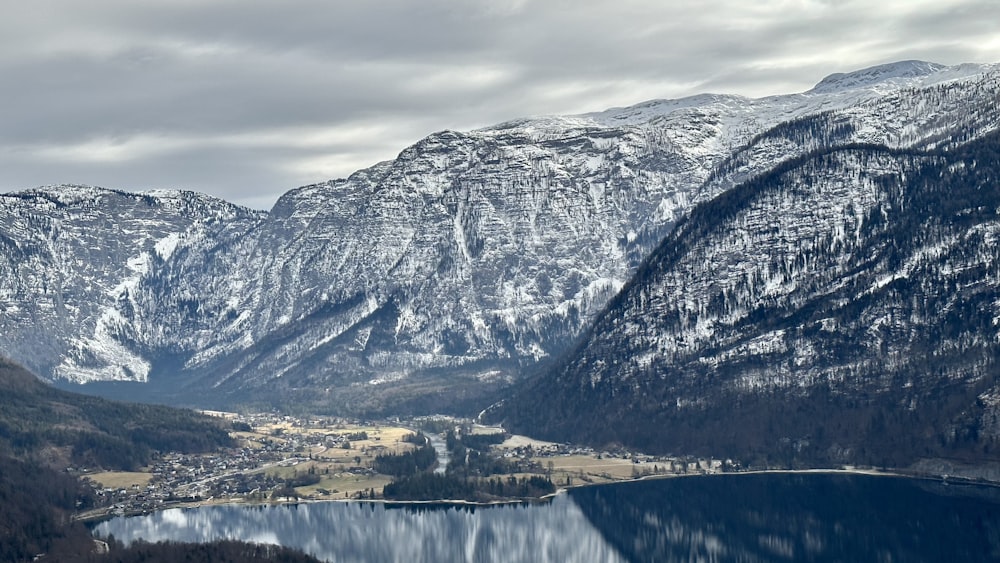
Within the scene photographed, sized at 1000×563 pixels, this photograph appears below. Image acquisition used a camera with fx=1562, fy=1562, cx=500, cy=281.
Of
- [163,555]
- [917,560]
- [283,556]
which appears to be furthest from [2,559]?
[917,560]

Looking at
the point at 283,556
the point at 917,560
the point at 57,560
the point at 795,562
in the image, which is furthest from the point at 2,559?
the point at 917,560

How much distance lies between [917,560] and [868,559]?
620 centimetres

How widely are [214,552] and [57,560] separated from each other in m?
20.4

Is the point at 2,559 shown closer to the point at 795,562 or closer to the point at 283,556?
the point at 283,556

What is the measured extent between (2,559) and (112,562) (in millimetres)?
16277

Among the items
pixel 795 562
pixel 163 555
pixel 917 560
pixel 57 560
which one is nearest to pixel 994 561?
pixel 917 560

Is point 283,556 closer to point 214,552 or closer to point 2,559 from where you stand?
point 214,552

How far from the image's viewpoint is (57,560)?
199750mm

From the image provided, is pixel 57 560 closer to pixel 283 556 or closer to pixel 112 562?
pixel 112 562

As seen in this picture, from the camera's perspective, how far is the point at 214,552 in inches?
7810

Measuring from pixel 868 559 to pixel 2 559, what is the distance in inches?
4347

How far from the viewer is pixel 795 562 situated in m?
200

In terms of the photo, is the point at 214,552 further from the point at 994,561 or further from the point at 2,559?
the point at 994,561

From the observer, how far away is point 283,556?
647ft
